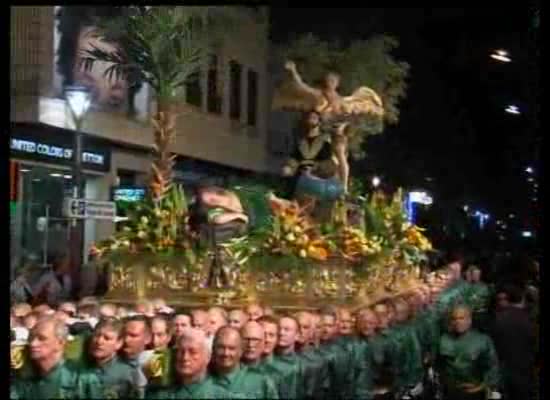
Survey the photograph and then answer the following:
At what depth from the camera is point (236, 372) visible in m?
4.88

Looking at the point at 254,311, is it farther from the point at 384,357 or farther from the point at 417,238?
the point at 417,238

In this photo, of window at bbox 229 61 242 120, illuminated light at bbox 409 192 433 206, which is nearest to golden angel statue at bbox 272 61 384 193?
window at bbox 229 61 242 120

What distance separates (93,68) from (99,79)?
52 mm

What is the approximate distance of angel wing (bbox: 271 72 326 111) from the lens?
4.96 m

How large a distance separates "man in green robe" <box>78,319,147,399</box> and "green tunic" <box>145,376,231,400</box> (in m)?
0.09

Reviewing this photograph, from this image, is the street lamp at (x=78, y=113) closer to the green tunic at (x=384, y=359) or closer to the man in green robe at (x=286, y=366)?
the man in green robe at (x=286, y=366)

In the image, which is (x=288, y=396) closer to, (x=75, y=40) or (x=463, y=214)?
(x=463, y=214)

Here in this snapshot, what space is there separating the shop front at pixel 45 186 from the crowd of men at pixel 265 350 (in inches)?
10.2

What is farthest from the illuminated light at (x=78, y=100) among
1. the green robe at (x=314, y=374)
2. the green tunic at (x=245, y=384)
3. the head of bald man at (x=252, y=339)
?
the green robe at (x=314, y=374)

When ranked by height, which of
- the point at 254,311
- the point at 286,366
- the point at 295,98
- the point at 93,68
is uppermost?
the point at 93,68

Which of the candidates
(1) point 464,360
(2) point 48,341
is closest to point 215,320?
(2) point 48,341

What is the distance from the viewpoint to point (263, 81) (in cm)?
496

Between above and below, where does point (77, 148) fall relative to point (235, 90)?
below

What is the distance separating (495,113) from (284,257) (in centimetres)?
107
